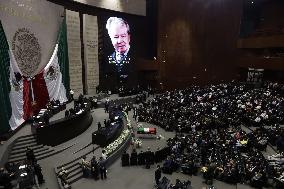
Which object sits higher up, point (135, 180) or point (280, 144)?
point (280, 144)

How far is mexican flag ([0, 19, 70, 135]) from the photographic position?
1920 cm

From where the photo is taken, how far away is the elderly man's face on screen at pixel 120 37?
117ft

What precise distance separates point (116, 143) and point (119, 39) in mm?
20020

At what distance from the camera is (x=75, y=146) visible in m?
18.7

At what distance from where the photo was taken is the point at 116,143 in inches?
737

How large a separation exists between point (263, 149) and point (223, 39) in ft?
73.4

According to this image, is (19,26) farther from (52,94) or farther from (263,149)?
(263,149)

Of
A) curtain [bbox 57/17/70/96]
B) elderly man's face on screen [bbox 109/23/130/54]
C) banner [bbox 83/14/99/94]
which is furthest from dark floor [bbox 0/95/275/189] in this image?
elderly man's face on screen [bbox 109/23/130/54]

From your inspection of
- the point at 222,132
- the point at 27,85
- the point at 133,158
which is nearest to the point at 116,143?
the point at 133,158

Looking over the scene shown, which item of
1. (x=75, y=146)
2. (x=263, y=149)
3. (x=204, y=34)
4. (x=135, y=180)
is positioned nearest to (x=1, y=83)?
(x=75, y=146)

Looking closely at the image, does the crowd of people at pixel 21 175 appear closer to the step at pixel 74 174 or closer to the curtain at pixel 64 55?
the step at pixel 74 174

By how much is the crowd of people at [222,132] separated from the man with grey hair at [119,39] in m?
8.91

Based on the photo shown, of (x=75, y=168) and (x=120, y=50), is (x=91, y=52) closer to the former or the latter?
(x=120, y=50)

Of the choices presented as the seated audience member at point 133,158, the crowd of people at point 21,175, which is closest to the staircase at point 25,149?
the crowd of people at point 21,175
